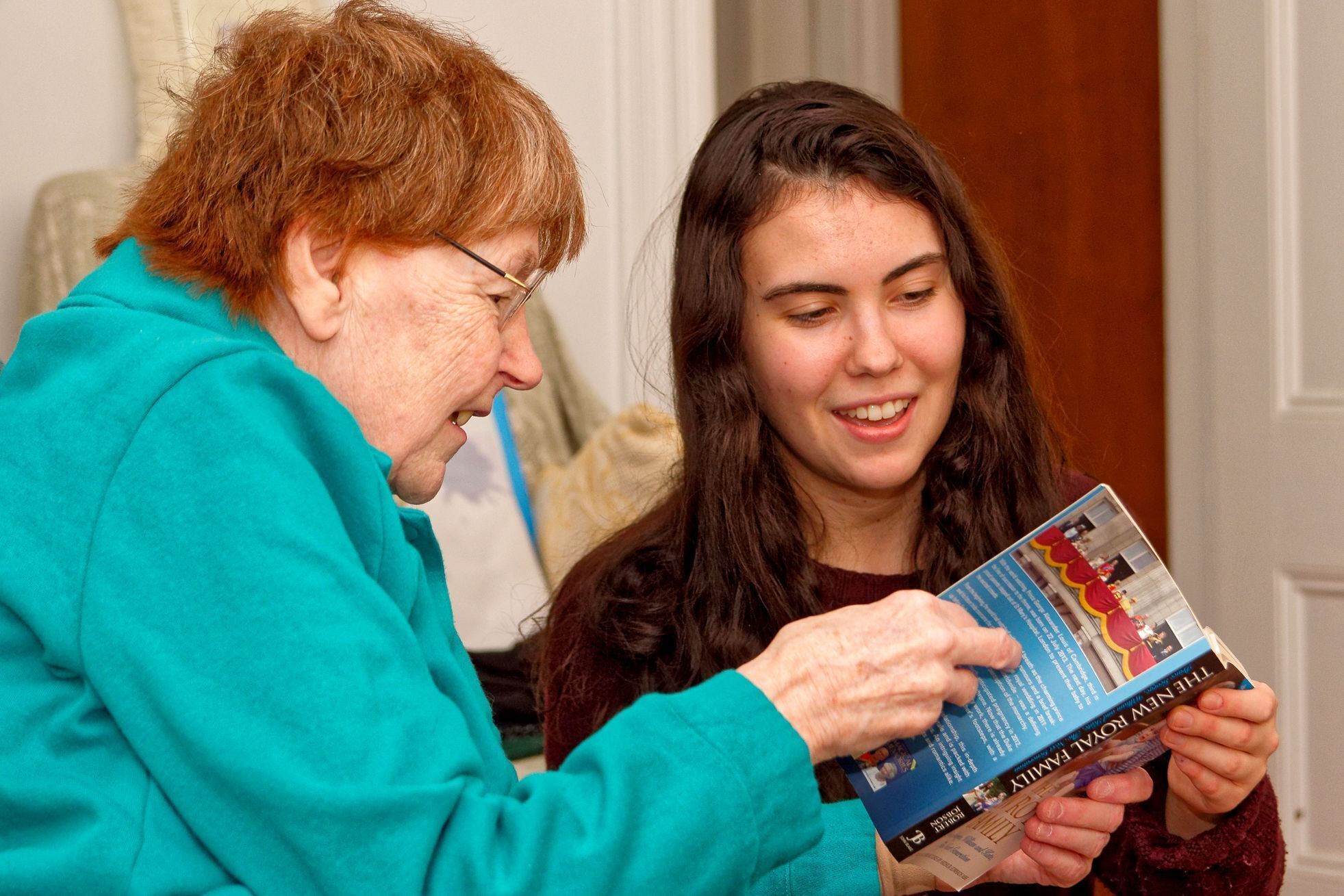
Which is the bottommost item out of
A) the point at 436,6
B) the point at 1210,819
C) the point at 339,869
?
the point at 1210,819

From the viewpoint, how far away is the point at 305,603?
74 cm

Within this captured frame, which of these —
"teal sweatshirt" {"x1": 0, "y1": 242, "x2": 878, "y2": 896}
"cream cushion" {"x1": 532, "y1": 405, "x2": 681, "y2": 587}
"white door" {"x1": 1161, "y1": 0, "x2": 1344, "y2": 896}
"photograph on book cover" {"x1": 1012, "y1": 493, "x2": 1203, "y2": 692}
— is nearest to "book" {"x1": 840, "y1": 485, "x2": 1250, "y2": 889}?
"photograph on book cover" {"x1": 1012, "y1": 493, "x2": 1203, "y2": 692}

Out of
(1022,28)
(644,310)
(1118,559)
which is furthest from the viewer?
(1022,28)

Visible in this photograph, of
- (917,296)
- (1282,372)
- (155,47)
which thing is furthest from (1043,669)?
(1282,372)

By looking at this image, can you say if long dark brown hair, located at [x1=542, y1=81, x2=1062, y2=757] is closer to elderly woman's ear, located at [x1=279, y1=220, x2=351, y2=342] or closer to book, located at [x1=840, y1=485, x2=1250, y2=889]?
book, located at [x1=840, y1=485, x2=1250, y2=889]

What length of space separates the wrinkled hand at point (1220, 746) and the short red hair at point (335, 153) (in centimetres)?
69

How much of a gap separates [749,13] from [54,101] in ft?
9.18

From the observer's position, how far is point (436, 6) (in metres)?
2.80

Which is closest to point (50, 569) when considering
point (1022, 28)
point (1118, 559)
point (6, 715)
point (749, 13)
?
point (6, 715)

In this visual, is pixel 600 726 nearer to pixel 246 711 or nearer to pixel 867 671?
pixel 867 671

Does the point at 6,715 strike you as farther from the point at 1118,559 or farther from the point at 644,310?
the point at 644,310

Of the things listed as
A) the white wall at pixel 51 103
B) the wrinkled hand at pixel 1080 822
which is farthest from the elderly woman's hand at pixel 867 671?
the white wall at pixel 51 103

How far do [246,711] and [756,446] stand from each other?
87cm

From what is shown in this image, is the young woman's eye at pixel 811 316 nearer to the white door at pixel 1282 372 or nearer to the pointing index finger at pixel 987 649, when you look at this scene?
the pointing index finger at pixel 987 649
